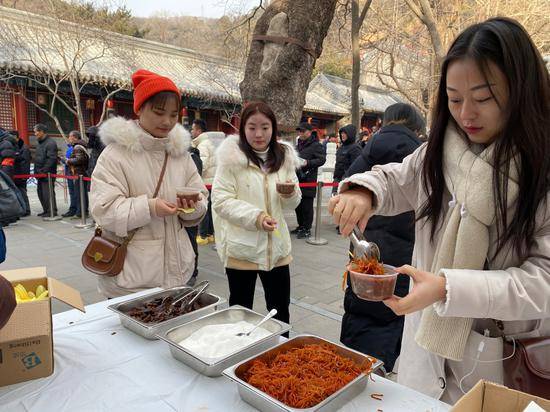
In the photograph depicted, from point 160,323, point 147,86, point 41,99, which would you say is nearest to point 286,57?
point 147,86

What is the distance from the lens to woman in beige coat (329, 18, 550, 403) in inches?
42.0

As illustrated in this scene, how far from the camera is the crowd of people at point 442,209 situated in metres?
1.08

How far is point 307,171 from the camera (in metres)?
7.35

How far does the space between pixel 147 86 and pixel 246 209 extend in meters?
0.99

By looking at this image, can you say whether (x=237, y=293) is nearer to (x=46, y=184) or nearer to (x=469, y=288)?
(x=469, y=288)

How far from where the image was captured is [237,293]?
282cm

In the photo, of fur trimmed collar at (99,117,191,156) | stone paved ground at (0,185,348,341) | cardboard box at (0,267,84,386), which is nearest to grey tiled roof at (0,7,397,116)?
stone paved ground at (0,185,348,341)

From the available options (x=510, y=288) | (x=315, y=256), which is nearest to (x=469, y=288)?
(x=510, y=288)

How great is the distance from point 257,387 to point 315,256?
4819 mm

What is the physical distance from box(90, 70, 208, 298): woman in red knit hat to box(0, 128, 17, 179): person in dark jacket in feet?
21.7

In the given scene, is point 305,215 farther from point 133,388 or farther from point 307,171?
point 133,388

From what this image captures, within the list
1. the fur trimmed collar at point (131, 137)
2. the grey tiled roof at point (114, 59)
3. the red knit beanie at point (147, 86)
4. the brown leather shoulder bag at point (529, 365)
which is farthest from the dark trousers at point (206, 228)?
the grey tiled roof at point (114, 59)

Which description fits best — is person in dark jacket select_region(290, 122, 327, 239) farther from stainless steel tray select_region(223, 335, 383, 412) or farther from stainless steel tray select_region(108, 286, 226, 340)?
stainless steel tray select_region(223, 335, 383, 412)

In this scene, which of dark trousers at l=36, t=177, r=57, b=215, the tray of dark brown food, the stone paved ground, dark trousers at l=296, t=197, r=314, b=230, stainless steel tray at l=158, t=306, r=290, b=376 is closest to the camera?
the tray of dark brown food
